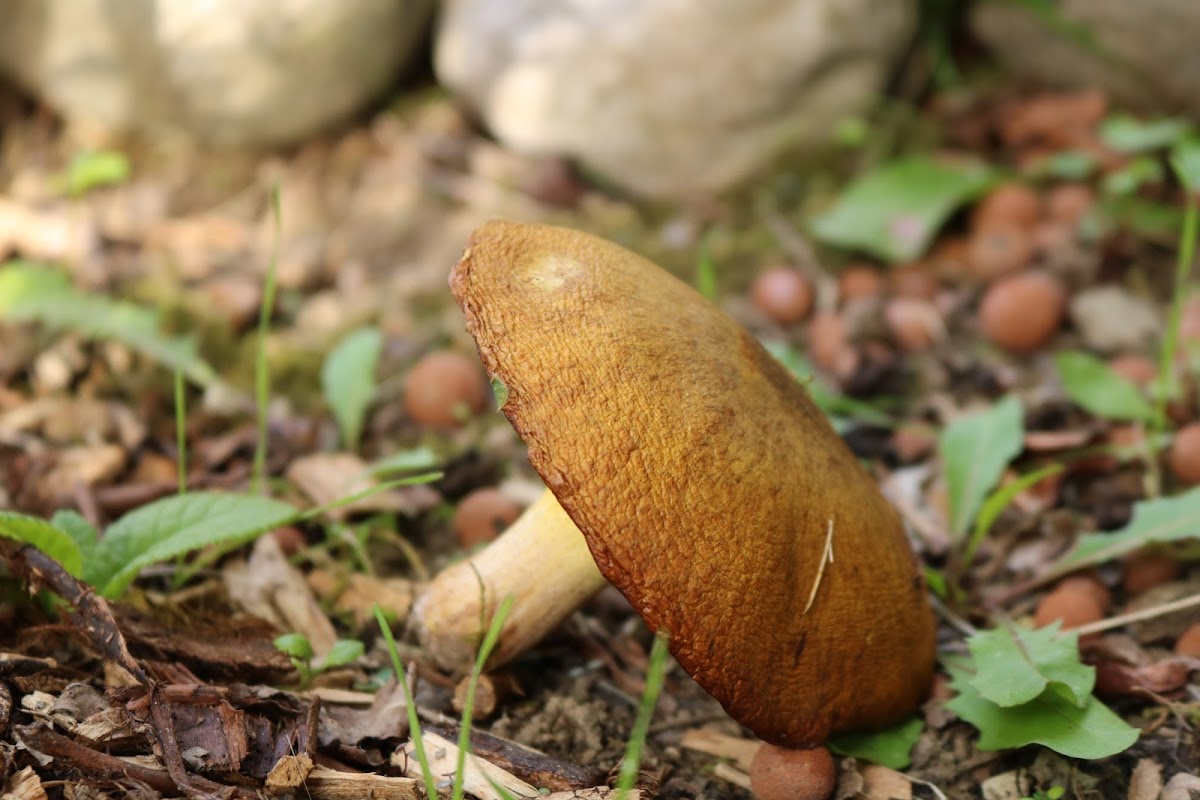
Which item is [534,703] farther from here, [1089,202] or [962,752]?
[1089,202]

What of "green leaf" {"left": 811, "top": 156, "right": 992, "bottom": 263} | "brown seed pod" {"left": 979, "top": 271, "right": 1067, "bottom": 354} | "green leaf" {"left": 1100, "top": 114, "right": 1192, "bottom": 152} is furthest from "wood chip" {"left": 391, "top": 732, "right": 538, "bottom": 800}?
"green leaf" {"left": 1100, "top": 114, "right": 1192, "bottom": 152}

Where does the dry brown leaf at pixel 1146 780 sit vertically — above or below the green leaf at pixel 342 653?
below

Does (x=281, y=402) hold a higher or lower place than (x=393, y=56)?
lower

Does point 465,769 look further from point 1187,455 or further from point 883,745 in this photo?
point 1187,455

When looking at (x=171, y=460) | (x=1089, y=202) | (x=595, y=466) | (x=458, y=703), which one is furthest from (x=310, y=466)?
(x=1089, y=202)

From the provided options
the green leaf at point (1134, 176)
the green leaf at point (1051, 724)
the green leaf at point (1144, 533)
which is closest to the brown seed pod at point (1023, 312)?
the green leaf at point (1134, 176)

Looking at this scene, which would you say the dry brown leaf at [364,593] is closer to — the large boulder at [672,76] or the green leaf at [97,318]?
the green leaf at [97,318]
